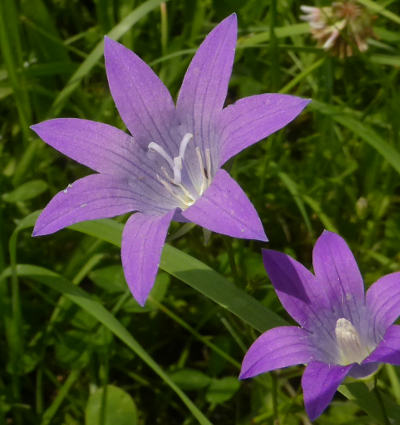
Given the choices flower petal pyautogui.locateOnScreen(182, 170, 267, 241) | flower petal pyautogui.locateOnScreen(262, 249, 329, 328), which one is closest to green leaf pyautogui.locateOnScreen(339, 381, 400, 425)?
flower petal pyautogui.locateOnScreen(262, 249, 329, 328)

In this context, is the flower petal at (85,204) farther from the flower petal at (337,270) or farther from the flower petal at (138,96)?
the flower petal at (337,270)

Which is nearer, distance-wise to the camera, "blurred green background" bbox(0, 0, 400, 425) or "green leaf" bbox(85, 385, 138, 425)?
"green leaf" bbox(85, 385, 138, 425)

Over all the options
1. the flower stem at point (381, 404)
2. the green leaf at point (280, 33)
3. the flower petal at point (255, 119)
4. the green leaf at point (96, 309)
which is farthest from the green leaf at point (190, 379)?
the green leaf at point (280, 33)

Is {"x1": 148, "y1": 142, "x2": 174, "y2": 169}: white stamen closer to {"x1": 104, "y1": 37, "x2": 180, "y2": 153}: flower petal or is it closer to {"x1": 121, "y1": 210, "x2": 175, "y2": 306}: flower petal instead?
{"x1": 104, "y1": 37, "x2": 180, "y2": 153}: flower petal

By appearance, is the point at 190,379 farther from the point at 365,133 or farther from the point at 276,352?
the point at 365,133

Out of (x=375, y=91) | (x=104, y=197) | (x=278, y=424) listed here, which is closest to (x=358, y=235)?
(x=375, y=91)

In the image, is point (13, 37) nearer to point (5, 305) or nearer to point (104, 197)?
point (5, 305)
